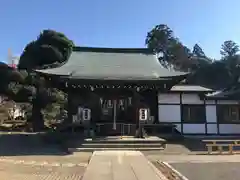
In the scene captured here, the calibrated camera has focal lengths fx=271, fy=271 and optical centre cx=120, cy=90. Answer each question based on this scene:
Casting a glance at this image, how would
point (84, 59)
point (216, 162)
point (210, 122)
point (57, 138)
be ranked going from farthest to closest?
point (84, 59) < point (210, 122) < point (57, 138) < point (216, 162)

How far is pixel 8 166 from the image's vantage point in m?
8.82

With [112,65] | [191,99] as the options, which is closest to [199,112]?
[191,99]

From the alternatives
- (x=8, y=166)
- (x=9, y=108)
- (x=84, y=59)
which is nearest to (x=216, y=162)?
(x=8, y=166)

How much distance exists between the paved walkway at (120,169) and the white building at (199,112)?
8.90 m

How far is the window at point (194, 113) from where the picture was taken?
1850 centimetres

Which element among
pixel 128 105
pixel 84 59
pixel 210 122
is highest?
pixel 84 59

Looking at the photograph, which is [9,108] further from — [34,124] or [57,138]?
[57,138]

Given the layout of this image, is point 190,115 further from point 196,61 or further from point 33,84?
point 196,61

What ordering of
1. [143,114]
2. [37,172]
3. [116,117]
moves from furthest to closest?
[116,117] < [143,114] < [37,172]

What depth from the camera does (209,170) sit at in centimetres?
824

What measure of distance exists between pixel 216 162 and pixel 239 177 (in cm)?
249

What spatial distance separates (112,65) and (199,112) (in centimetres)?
679

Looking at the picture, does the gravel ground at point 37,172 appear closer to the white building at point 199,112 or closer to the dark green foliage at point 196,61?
the white building at point 199,112

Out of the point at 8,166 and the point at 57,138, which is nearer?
the point at 8,166
